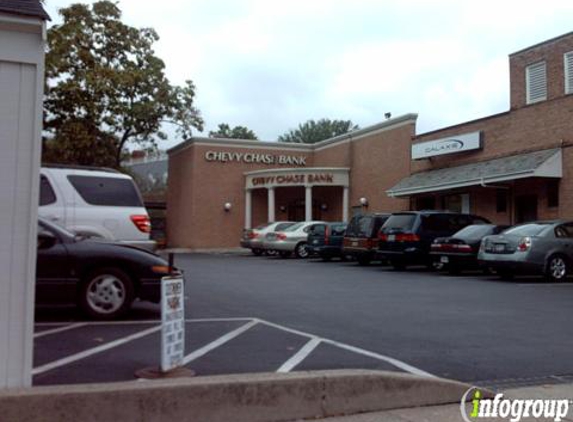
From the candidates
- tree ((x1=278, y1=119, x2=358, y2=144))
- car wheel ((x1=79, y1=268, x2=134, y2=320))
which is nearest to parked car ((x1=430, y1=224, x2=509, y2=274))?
car wheel ((x1=79, y1=268, x2=134, y2=320))

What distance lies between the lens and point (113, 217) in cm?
1152

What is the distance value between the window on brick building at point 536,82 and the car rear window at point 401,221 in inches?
304

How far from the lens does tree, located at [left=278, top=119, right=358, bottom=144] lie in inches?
3098

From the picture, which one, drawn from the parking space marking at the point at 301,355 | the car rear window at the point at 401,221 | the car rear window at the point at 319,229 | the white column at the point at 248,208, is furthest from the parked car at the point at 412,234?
the white column at the point at 248,208

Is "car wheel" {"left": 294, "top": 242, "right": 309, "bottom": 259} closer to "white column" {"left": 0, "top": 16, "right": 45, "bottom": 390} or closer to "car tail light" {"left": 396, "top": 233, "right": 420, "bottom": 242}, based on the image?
"car tail light" {"left": 396, "top": 233, "right": 420, "bottom": 242}

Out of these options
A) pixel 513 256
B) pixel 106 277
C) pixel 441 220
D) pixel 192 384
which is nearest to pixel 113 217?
pixel 106 277

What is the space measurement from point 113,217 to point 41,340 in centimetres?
428

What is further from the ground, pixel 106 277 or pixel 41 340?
pixel 106 277

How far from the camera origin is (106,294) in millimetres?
8930

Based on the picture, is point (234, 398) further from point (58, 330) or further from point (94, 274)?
point (94, 274)

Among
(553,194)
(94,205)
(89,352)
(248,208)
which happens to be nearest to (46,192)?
(94,205)

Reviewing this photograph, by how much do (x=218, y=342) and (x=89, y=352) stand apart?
1397 millimetres

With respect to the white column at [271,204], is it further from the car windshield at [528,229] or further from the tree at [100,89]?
the car windshield at [528,229]

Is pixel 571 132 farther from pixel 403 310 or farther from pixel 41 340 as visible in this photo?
pixel 41 340
